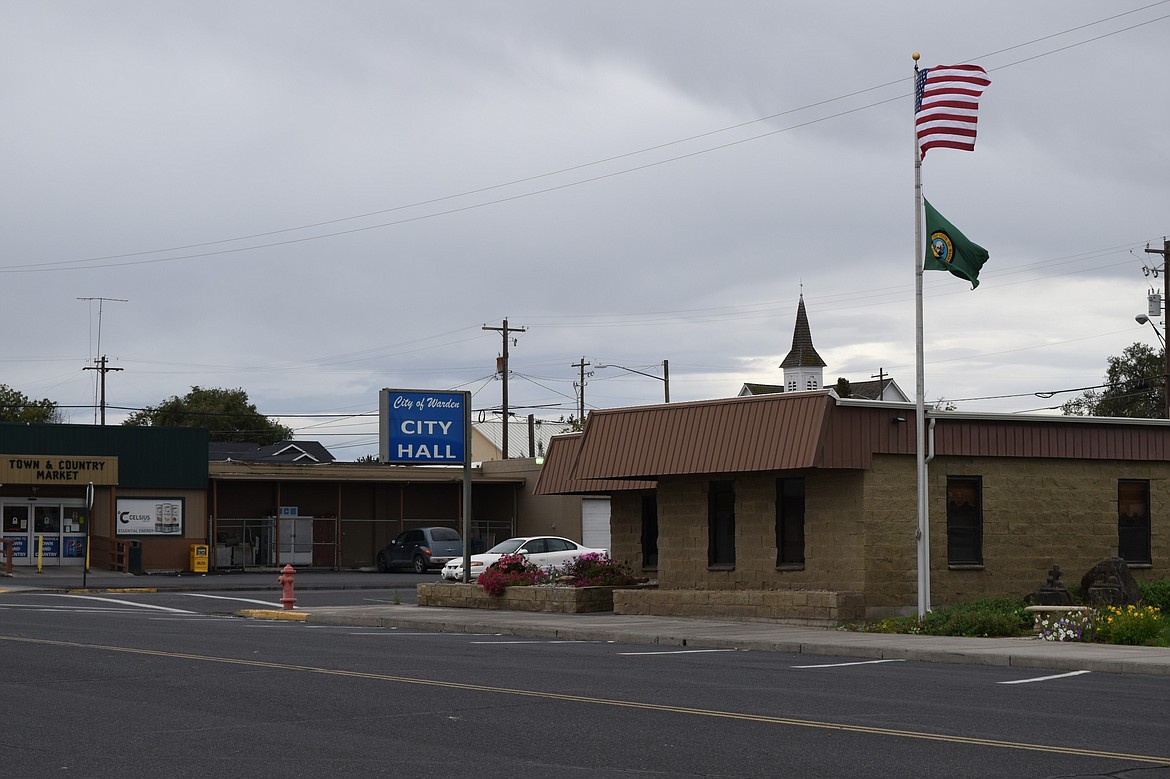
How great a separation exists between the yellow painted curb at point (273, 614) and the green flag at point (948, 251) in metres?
14.2

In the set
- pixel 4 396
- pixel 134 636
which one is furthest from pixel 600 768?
pixel 4 396

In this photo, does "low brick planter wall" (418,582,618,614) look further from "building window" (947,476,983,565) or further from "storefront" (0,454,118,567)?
"storefront" (0,454,118,567)

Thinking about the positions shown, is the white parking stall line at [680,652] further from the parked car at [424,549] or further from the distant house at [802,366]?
the distant house at [802,366]

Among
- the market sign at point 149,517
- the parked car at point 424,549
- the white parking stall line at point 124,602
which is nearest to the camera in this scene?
the white parking stall line at point 124,602

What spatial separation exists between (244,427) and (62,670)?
90308mm

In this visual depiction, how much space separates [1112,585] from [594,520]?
31.4m

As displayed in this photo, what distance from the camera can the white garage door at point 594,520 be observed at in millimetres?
54156

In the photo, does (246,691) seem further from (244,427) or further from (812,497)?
(244,427)

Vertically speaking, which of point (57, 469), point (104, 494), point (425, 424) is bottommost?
point (104, 494)

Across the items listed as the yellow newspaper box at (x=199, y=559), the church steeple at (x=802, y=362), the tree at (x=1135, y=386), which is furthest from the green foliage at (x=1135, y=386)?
the yellow newspaper box at (x=199, y=559)

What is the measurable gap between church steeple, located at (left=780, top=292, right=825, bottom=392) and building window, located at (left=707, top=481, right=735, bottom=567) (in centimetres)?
7243

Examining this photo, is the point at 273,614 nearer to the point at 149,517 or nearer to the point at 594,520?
the point at 149,517

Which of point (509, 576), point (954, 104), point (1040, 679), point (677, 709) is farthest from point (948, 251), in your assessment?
point (677, 709)

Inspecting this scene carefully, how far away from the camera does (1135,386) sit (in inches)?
2968
